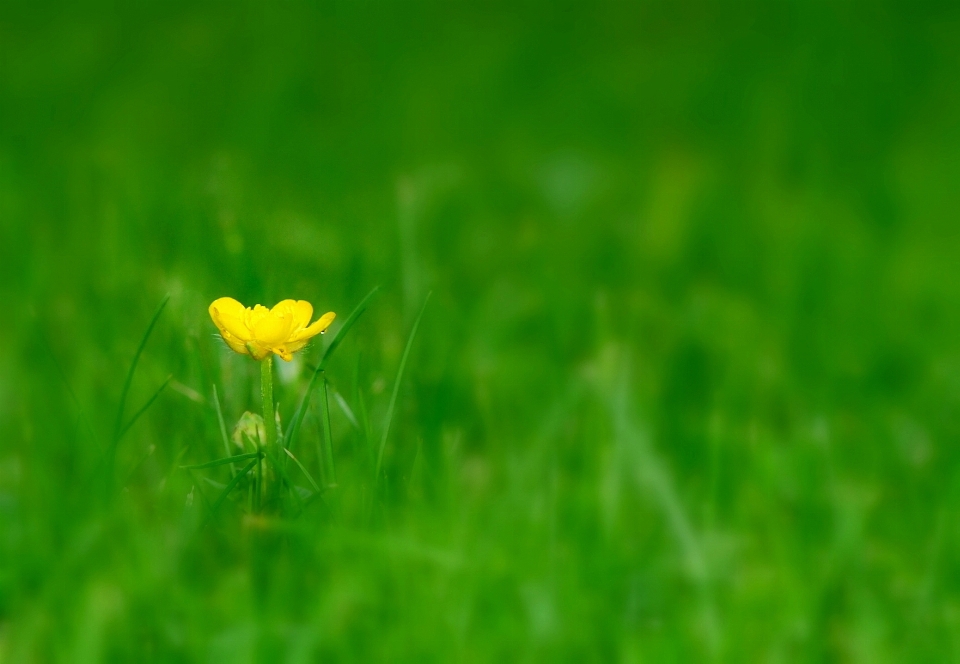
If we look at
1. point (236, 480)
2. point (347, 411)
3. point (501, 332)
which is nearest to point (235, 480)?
point (236, 480)

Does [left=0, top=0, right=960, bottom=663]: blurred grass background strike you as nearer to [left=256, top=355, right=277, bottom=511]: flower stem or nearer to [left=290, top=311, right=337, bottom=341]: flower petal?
[left=256, top=355, right=277, bottom=511]: flower stem

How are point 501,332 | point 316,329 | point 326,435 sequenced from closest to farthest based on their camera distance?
point 316,329 < point 326,435 < point 501,332

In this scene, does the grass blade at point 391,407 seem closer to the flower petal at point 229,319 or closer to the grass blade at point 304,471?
the grass blade at point 304,471

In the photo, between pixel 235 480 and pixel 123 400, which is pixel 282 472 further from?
pixel 123 400

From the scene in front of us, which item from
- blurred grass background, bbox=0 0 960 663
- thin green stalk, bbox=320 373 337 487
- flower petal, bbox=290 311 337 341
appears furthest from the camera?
blurred grass background, bbox=0 0 960 663

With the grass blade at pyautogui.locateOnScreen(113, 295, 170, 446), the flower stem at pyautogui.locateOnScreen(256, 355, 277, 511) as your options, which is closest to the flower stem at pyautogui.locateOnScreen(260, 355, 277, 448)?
the flower stem at pyautogui.locateOnScreen(256, 355, 277, 511)

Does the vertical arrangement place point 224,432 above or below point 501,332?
below
